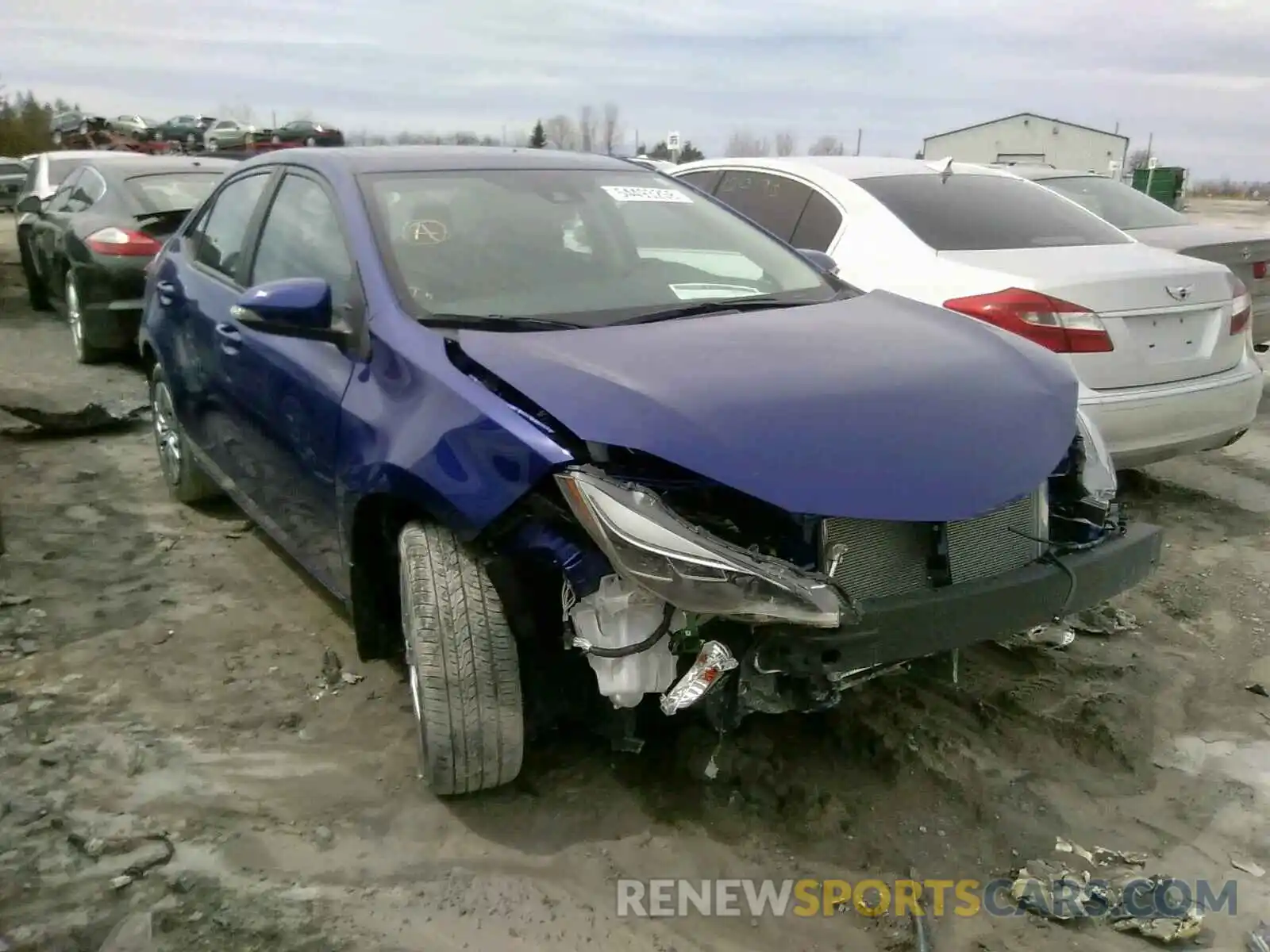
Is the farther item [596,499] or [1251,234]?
[1251,234]

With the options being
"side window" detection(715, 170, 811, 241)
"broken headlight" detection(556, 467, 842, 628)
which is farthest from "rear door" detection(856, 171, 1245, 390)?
"broken headlight" detection(556, 467, 842, 628)

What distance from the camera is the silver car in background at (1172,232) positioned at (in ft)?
22.0

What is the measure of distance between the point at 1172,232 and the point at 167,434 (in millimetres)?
6383

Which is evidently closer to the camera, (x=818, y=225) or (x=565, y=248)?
(x=565, y=248)

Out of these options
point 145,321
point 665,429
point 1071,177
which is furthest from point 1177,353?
point 145,321

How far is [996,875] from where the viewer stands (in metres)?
2.62

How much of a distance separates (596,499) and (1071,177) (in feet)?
23.4

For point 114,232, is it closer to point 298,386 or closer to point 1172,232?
point 298,386

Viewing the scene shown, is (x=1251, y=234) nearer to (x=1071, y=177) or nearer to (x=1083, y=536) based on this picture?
(x=1071, y=177)

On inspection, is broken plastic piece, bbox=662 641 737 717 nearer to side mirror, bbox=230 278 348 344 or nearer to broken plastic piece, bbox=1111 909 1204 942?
broken plastic piece, bbox=1111 909 1204 942

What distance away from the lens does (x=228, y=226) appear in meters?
4.29

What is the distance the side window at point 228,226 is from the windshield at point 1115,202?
18.4ft

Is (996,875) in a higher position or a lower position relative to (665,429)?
lower

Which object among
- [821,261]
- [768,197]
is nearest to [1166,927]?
[821,261]
